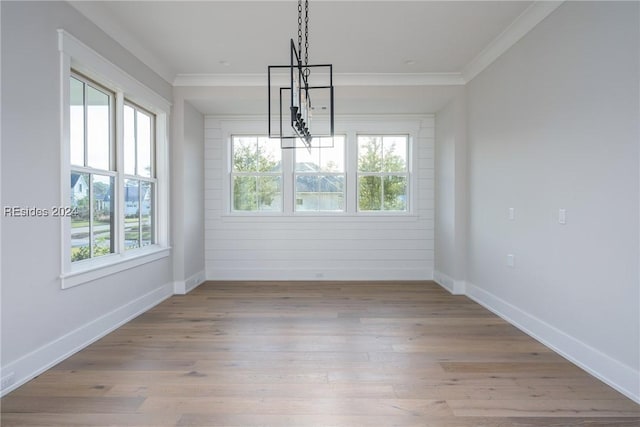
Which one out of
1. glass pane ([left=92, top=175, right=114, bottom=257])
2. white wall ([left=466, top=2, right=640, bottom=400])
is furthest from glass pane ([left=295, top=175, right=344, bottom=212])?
glass pane ([left=92, top=175, right=114, bottom=257])

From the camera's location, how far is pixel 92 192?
3223 mm

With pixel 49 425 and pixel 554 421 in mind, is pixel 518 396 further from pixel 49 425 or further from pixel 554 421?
pixel 49 425

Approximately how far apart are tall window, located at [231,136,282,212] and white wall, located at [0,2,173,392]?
9.26 feet

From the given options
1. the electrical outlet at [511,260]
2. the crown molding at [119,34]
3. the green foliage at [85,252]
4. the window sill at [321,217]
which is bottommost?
the electrical outlet at [511,260]

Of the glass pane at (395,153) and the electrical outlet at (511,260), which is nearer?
the electrical outlet at (511,260)

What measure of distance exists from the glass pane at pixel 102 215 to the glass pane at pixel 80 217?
101mm

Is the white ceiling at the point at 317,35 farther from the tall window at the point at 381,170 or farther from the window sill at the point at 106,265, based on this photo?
the window sill at the point at 106,265

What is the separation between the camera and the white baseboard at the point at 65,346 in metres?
2.27

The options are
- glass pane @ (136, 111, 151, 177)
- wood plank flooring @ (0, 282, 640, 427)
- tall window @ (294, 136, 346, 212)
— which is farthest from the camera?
tall window @ (294, 136, 346, 212)

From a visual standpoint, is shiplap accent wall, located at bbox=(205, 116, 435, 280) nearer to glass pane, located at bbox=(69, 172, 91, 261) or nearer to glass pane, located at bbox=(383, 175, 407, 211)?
glass pane, located at bbox=(383, 175, 407, 211)

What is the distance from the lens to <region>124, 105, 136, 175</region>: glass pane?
380 cm

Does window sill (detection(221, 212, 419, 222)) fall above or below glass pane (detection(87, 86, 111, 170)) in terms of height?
below

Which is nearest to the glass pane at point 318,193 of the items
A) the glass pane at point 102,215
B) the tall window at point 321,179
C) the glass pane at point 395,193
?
the tall window at point 321,179

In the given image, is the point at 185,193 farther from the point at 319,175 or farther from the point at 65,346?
the point at 65,346
